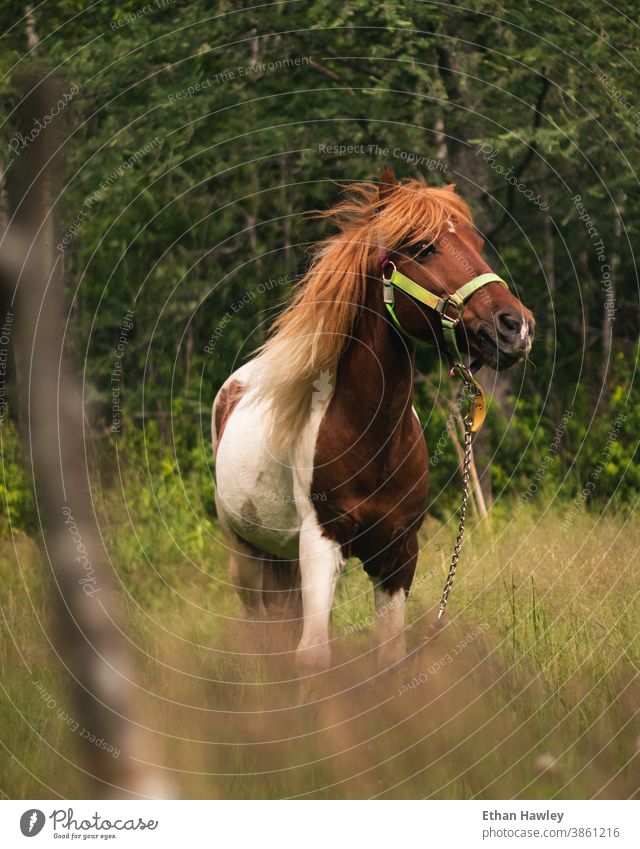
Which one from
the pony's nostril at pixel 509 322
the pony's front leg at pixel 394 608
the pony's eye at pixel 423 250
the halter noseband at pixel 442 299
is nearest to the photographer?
A: the pony's nostril at pixel 509 322

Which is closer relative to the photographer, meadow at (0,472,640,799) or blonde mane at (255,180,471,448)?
meadow at (0,472,640,799)

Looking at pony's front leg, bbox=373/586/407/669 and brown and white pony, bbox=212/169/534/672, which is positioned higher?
brown and white pony, bbox=212/169/534/672

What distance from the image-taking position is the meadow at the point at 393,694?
4.93 metres

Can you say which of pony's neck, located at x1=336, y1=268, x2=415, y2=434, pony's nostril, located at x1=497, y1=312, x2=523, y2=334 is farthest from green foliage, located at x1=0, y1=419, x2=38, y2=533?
pony's nostril, located at x1=497, y1=312, x2=523, y2=334

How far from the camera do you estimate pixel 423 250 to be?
520 cm

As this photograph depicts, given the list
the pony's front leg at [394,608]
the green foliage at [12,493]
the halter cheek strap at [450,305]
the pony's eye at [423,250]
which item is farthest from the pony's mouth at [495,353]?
the green foliage at [12,493]

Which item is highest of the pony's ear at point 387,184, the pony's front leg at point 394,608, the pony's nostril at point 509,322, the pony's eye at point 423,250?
the pony's ear at point 387,184

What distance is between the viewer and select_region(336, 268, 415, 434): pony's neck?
17.9 feet

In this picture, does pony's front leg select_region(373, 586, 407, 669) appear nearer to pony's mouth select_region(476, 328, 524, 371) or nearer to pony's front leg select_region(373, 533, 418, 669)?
pony's front leg select_region(373, 533, 418, 669)

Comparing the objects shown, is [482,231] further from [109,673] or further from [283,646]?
[109,673]

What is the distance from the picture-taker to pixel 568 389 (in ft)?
47.0

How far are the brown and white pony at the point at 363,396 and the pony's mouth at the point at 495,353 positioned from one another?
0.08 metres

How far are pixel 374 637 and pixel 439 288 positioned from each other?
2.00 meters

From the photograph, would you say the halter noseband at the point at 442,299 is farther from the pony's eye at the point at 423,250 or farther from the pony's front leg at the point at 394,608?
the pony's front leg at the point at 394,608
